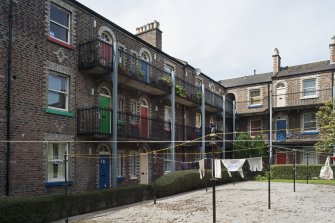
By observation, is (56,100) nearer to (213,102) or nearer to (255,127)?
(213,102)

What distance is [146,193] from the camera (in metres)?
17.0

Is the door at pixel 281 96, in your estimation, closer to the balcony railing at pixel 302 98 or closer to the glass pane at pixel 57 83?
the balcony railing at pixel 302 98

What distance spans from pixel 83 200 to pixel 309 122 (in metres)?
24.1

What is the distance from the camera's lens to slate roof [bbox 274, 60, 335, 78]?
101 ft

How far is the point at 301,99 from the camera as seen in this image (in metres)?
31.3

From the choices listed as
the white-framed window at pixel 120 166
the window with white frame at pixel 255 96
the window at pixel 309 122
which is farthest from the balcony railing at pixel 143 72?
the window at pixel 309 122

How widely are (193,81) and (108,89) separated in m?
11.3

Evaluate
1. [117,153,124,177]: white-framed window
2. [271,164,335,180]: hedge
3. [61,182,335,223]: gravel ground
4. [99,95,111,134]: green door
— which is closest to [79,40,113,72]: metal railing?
[99,95,111,134]: green door

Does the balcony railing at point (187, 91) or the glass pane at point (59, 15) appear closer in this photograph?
the glass pane at point (59, 15)

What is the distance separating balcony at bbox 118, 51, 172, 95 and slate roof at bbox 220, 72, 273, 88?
15.0 m

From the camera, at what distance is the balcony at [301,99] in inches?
1179

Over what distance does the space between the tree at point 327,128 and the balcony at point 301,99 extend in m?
1.59

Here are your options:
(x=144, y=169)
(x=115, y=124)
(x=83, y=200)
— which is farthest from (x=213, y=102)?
(x=83, y=200)

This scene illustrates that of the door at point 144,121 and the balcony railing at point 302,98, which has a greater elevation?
the balcony railing at point 302,98
